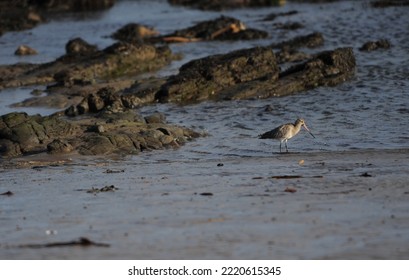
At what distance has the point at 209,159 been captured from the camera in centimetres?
1305

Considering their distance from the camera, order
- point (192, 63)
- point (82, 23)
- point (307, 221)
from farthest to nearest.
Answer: point (82, 23), point (192, 63), point (307, 221)

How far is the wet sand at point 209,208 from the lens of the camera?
25.3 feet

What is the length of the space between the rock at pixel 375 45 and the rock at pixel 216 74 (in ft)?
12.7

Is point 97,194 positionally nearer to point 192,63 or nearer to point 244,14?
point 192,63

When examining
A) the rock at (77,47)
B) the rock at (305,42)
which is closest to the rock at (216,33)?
the rock at (305,42)

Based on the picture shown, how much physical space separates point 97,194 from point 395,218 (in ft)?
10.7

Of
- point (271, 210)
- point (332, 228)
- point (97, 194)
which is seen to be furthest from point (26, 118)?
point (332, 228)

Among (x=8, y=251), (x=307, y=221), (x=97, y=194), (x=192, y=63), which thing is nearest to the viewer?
(x=8, y=251)

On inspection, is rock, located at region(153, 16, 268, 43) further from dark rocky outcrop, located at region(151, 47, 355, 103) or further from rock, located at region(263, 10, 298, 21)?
dark rocky outcrop, located at region(151, 47, 355, 103)

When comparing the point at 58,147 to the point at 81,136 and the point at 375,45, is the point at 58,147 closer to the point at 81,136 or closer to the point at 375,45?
the point at 81,136

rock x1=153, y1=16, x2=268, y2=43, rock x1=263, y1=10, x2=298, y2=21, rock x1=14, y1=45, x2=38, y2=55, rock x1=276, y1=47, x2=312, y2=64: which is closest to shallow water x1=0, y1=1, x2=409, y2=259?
rock x1=276, y1=47, x2=312, y2=64

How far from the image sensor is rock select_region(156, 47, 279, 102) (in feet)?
62.0

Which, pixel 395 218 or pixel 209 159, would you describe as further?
pixel 209 159

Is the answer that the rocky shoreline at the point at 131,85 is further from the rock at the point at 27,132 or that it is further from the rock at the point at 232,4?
the rock at the point at 232,4
